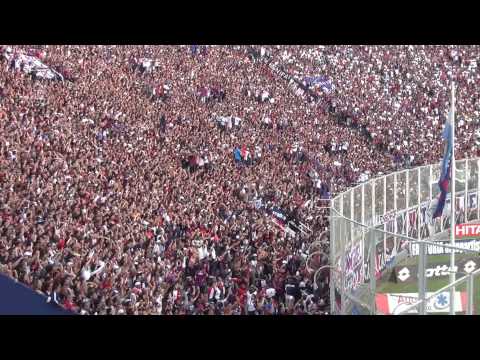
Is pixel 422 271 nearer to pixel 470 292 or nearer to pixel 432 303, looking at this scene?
pixel 432 303

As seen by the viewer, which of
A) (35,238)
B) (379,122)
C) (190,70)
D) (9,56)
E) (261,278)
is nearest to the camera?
(35,238)

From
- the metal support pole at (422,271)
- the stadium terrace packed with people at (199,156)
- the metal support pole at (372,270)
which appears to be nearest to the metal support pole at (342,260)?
the metal support pole at (372,270)

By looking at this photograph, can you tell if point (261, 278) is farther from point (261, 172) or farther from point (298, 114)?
point (298, 114)

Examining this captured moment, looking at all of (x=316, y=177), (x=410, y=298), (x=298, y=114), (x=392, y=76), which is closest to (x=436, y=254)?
(x=410, y=298)

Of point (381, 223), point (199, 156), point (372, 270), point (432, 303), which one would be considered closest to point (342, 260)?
point (372, 270)

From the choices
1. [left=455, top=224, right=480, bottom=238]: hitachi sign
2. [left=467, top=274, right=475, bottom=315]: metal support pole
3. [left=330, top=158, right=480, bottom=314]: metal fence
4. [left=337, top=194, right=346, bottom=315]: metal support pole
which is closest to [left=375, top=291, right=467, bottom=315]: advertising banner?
[left=330, top=158, right=480, bottom=314]: metal fence

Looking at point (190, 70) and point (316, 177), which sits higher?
point (190, 70)

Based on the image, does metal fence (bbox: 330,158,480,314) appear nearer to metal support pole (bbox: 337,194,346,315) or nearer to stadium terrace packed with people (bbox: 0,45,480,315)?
metal support pole (bbox: 337,194,346,315)
